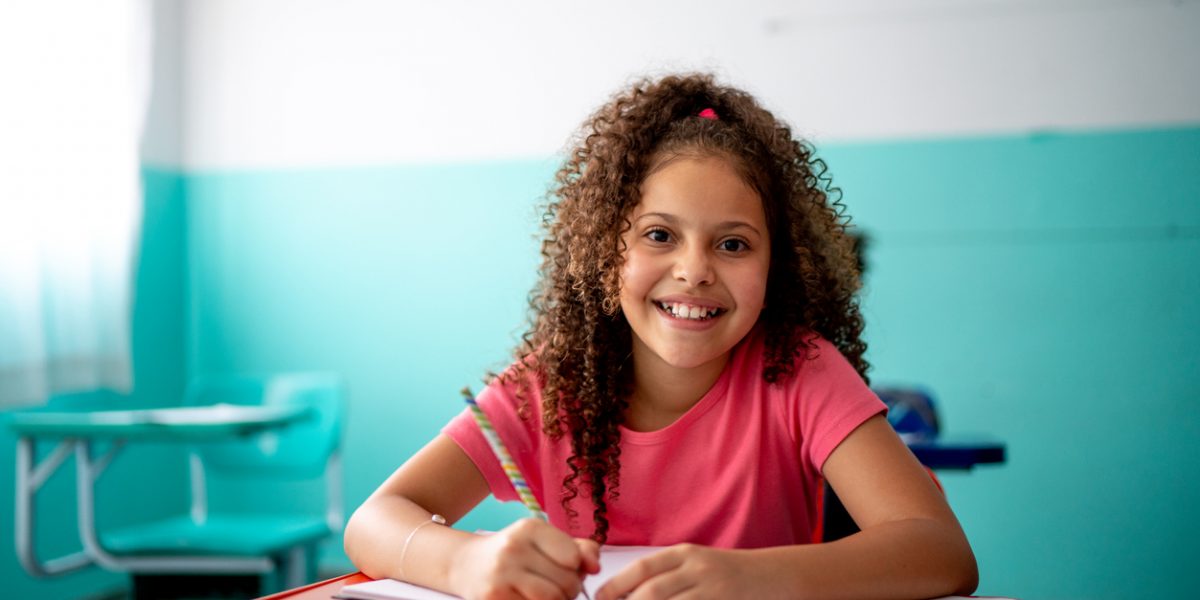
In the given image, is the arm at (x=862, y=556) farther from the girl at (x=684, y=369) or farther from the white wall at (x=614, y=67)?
the white wall at (x=614, y=67)

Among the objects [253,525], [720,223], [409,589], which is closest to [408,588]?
[409,589]

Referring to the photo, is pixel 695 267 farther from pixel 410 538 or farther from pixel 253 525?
pixel 253 525

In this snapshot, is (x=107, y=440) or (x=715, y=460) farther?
(x=107, y=440)

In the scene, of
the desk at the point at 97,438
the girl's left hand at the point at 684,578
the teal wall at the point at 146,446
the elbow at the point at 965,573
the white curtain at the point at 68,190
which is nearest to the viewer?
the girl's left hand at the point at 684,578

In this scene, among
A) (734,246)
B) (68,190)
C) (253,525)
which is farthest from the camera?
(68,190)

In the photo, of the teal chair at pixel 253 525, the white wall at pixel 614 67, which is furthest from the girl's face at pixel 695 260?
the white wall at pixel 614 67

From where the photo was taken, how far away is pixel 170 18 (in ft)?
12.3

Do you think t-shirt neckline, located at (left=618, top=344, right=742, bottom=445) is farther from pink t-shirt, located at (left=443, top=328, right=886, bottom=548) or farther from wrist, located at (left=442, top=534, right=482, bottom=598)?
wrist, located at (left=442, top=534, right=482, bottom=598)

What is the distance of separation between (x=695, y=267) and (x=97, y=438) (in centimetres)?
170

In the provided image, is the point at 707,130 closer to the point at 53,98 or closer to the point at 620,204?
the point at 620,204

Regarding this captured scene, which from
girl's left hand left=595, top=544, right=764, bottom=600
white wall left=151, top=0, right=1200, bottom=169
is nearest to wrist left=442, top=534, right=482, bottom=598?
girl's left hand left=595, top=544, right=764, bottom=600

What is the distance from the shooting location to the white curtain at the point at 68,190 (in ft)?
9.22

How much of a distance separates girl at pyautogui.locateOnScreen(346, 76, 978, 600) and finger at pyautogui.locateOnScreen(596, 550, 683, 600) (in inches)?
9.4

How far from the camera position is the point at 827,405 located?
1062mm
